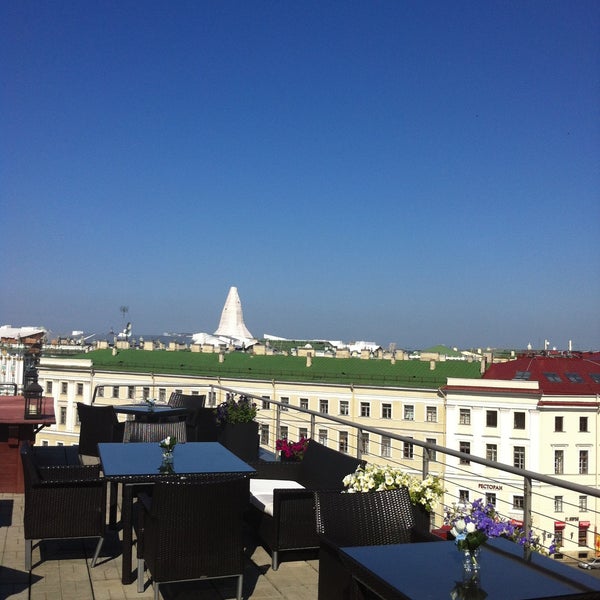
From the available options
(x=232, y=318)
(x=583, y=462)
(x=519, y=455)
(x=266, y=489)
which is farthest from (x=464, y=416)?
(x=232, y=318)

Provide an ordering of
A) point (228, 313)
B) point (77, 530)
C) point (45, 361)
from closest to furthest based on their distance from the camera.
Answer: point (77, 530)
point (45, 361)
point (228, 313)

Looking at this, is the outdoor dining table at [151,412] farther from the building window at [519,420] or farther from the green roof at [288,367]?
the green roof at [288,367]

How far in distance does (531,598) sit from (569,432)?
146 ft

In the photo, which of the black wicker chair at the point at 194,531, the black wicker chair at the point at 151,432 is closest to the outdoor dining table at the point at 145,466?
the black wicker chair at the point at 194,531

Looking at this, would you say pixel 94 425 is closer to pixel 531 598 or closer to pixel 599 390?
pixel 531 598

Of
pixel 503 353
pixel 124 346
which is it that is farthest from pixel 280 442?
pixel 503 353

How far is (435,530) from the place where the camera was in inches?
179

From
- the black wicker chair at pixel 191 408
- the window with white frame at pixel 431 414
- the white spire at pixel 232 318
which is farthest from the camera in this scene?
the white spire at pixel 232 318

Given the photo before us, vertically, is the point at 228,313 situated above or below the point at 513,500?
above

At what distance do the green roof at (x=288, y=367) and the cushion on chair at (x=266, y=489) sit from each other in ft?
138

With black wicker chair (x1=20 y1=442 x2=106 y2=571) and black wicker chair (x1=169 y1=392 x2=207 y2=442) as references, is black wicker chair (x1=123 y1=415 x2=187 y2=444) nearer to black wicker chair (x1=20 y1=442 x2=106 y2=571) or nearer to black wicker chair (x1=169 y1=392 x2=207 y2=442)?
black wicker chair (x1=169 y1=392 x2=207 y2=442)

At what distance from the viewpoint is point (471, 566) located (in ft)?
8.00

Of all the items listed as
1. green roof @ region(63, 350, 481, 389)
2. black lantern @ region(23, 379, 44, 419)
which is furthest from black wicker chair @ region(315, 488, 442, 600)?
green roof @ region(63, 350, 481, 389)

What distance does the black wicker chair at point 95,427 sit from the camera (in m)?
6.99
